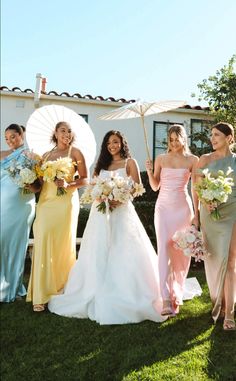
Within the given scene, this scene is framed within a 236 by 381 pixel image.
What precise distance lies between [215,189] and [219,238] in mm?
662

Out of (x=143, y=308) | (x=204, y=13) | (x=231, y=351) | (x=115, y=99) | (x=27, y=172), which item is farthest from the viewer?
(x=115, y=99)

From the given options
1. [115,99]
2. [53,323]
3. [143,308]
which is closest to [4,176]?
[53,323]

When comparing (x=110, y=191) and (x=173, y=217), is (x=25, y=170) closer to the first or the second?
(x=110, y=191)

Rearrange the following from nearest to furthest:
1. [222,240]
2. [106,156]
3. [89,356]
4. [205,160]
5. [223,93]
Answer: [89,356], [222,240], [205,160], [106,156], [223,93]

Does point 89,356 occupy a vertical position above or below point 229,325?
below

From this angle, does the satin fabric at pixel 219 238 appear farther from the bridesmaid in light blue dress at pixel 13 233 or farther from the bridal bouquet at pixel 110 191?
the bridesmaid in light blue dress at pixel 13 233

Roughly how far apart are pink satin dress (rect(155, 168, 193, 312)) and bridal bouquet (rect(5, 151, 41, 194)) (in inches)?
71.8

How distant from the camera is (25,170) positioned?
5.85 m

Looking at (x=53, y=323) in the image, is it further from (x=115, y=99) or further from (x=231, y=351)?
(x=115, y=99)

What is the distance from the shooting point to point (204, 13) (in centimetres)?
746

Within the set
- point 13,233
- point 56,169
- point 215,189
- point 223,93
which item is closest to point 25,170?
point 56,169

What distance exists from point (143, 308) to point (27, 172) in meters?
2.44

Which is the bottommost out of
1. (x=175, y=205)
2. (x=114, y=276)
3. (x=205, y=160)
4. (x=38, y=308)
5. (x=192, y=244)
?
(x=38, y=308)

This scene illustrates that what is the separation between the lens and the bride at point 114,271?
16.6 feet
